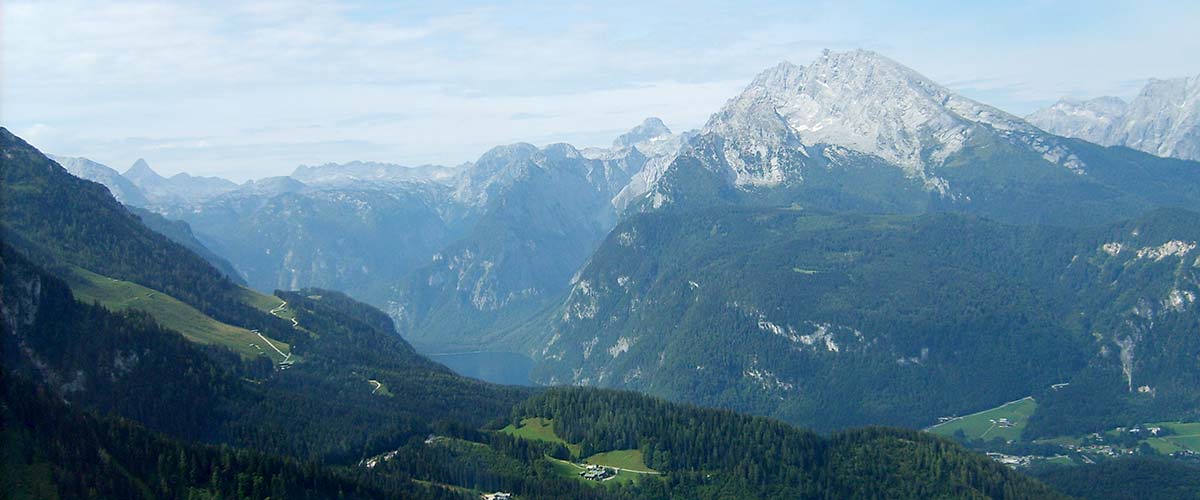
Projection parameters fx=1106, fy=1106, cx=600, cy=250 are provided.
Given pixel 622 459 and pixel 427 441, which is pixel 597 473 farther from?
pixel 427 441

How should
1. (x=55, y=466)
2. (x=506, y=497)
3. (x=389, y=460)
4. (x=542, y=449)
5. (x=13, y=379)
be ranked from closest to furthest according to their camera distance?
(x=55, y=466) → (x=13, y=379) → (x=506, y=497) → (x=389, y=460) → (x=542, y=449)

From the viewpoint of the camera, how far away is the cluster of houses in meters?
180

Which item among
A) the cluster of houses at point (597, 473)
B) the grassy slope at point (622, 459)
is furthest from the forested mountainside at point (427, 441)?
the cluster of houses at point (597, 473)

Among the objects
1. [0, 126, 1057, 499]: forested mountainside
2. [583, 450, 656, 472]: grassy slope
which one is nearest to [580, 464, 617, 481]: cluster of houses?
[0, 126, 1057, 499]: forested mountainside

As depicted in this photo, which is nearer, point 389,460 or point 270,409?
point 389,460

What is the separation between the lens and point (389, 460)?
175 meters

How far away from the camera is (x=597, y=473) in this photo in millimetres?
181250

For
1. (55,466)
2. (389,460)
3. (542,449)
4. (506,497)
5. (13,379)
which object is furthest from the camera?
(542,449)

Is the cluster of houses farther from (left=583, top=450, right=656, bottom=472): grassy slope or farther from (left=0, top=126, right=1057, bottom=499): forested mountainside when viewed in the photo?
(left=583, top=450, right=656, bottom=472): grassy slope

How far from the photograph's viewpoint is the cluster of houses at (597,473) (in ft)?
590

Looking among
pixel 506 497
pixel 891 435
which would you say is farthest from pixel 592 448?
pixel 891 435

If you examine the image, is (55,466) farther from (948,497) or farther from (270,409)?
(948,497)

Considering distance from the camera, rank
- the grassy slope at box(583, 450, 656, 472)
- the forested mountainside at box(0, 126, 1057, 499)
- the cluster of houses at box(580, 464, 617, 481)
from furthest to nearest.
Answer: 1. the grassy slope at box(583, 450, 656, 472)
2. the cluster of houses at box(580, 464, 617, 481)
3. the forested mountainside at box(0, 126, 1057, 499)

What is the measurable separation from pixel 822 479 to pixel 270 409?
9574 cm
